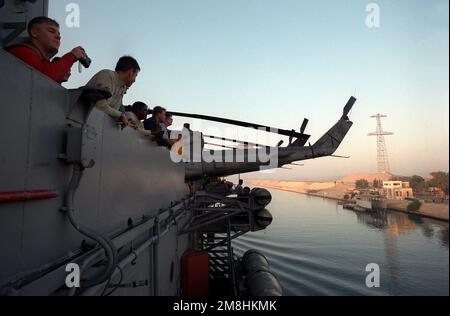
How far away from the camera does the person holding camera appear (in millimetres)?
2072

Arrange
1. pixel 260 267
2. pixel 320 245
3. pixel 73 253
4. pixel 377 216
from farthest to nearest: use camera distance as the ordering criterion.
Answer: pixel 377 216 < pixel 320 245 < pixel 260 267 < pixel 73 253

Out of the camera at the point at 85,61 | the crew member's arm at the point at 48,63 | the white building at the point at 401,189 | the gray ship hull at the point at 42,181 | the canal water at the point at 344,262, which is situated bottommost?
the canal water at the point at 344,262

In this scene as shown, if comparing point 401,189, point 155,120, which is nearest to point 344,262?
point 155,120

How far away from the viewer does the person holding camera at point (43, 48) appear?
81.6 inches

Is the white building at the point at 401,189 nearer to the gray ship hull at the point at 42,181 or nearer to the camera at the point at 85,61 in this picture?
the gray ship hull at the point at 42,181

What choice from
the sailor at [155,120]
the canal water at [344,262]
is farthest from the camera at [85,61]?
the canal water at [344,262]

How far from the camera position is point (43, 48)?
7.30ft

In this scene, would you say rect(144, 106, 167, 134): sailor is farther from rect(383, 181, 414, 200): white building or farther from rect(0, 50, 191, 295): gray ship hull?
rect(383, 181, 414, 200): white building

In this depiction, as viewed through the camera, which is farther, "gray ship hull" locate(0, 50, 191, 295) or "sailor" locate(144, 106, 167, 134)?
"sailor" locate(144, 106, 167, 134)

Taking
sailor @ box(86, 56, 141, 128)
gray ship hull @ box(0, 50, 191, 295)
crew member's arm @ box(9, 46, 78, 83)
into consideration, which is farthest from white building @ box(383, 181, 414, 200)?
crew member's arm @ box(9, 46, 78, 83)
